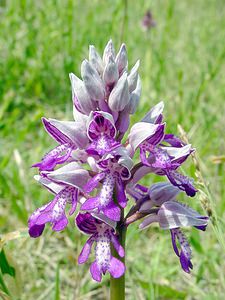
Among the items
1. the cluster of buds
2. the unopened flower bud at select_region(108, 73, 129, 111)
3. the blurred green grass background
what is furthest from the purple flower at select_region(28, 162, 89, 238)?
the blurred green grass background

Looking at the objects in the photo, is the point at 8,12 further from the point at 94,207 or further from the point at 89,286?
the point at 94,207

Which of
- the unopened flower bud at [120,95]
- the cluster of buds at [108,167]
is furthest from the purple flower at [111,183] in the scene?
the unopened flower bud at [120,95]

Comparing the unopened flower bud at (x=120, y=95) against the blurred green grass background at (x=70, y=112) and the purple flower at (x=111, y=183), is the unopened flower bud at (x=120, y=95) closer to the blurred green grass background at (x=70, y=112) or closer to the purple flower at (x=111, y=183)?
the purple flower at (x=111, y=183)

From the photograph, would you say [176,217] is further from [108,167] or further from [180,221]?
[108,167]

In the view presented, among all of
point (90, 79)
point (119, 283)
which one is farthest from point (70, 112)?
point (119, 283)

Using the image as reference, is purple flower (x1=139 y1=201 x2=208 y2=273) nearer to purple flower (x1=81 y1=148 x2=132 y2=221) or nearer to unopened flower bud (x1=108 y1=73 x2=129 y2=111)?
purple flower (x1=81 y1=148 x2=132 y2=221)
